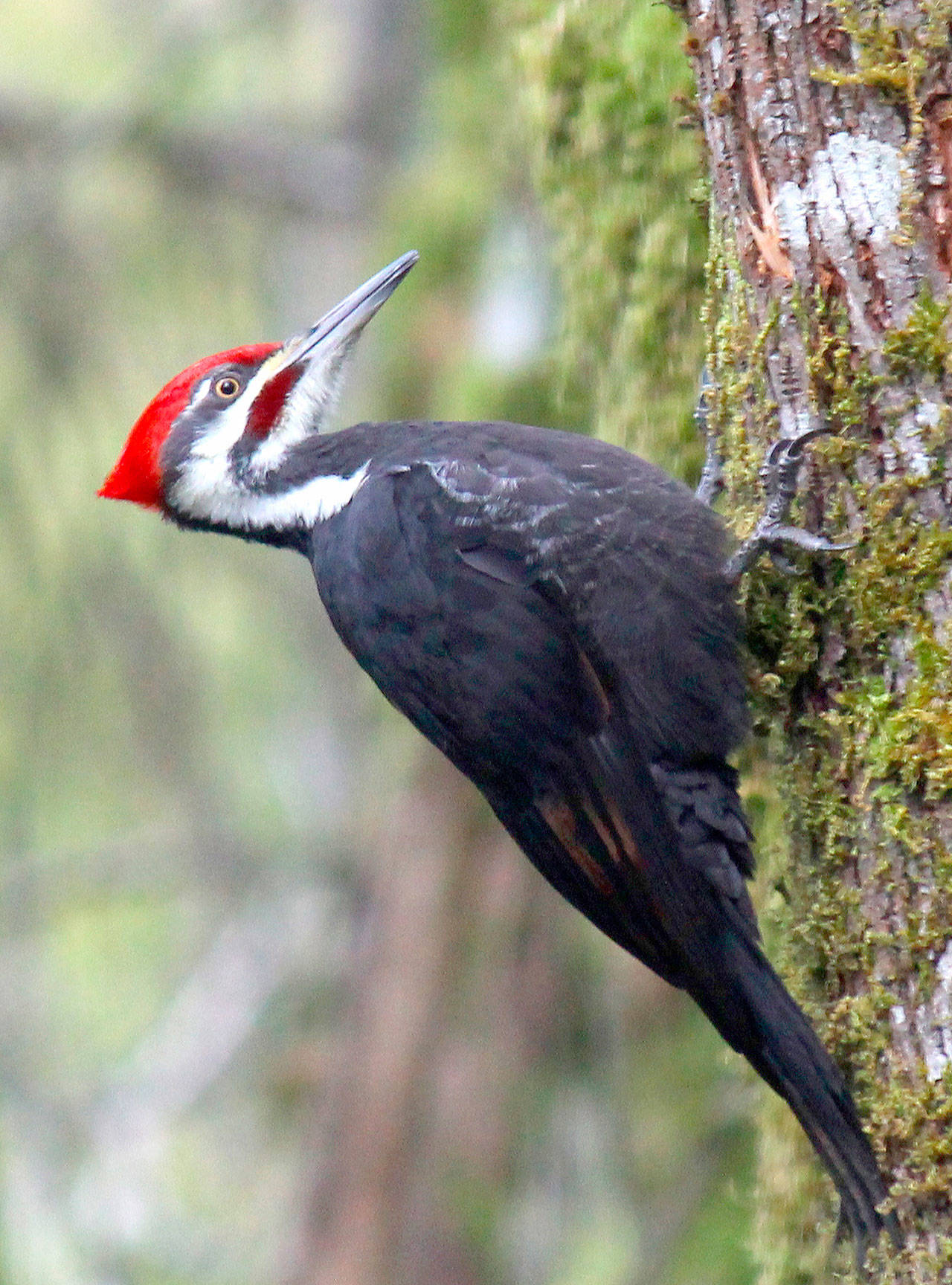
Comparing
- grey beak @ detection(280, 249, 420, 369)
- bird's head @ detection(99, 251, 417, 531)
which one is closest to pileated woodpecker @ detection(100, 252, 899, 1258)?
bird's head @ detection(99, 251, 417, 531)

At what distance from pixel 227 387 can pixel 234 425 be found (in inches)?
3.7

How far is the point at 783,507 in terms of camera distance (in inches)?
104

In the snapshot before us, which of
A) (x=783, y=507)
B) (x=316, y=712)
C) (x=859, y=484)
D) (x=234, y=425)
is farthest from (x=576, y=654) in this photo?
(x=316, y=712)

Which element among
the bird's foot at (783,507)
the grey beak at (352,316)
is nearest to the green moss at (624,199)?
the grey beak at (352,316)

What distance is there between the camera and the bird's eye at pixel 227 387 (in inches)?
137

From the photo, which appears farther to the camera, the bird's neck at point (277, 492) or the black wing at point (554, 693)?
the bird's neck at point (277, 492)

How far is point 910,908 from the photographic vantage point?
2363 mm

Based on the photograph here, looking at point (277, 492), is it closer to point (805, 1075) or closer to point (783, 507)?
point (783, 507)

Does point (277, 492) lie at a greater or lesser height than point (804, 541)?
greater

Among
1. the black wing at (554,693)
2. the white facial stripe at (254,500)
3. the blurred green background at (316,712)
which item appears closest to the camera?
the black wing at (554,693)

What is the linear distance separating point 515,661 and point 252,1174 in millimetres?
5377

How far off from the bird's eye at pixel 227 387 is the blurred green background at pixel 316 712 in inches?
28.2

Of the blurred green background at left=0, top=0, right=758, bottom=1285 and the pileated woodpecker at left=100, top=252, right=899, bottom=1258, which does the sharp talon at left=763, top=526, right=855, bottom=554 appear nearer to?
A: the pileated woodpecker at left=100, top=252, right=899, bottom=1258

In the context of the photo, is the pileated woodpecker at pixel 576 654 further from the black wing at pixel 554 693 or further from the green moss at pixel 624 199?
the green moss at pixel 624 199
